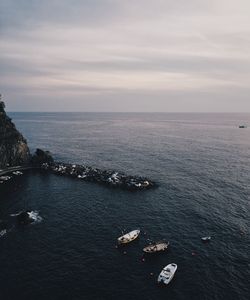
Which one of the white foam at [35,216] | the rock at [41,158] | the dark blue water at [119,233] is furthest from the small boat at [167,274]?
the rock at [41,158]

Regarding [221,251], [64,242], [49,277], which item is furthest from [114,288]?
[221,251]

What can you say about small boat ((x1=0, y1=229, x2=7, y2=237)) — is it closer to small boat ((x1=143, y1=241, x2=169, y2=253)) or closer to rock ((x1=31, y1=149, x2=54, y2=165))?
small boat ((x1=143, y1=241, x2=169, y2=253))

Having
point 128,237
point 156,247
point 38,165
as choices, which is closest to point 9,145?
point 38,165

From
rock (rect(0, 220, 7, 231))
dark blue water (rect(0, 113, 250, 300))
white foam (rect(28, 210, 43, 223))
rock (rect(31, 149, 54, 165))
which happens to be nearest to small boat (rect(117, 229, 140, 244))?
dark blue water (rect(0, 113, 250, 300))

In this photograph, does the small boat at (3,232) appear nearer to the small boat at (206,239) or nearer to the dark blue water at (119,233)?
the dark blue water at (119,233)

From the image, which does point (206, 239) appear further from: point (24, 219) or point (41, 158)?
point (41, 158)

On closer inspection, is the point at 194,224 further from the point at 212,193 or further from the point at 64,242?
the point at 64,242
